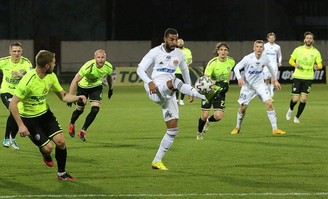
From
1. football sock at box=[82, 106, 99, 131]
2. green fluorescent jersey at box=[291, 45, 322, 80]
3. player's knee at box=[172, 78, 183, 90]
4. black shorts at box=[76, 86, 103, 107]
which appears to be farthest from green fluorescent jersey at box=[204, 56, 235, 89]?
player's knee at box=[172, 78, 183, 90]

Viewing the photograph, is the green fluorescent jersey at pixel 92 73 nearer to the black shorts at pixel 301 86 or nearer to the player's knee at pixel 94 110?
the player's knee at pixel 94 110

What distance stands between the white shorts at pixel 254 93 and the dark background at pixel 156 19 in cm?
3307

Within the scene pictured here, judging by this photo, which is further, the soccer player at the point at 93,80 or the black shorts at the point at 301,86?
the black shorts at the point at 301,86

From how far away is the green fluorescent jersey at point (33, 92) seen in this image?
315 inches

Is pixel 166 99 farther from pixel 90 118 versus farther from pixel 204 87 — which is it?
pixel 90 118

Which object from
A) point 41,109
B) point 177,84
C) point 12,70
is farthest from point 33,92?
point 12,70

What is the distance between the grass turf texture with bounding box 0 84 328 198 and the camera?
7.64 m

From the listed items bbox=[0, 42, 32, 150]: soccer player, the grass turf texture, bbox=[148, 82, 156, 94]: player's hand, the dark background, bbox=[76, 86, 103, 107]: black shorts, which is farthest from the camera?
the dark background

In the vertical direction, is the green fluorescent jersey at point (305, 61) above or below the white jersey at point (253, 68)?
below

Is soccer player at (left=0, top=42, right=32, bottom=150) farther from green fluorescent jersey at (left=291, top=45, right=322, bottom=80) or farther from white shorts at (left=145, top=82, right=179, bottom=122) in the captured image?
green fluorescent jersey at (left=291, top=45, right=322, bottom=80)

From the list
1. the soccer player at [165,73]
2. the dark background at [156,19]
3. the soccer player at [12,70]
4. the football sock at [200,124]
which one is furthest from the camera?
the dark background at [156,19]

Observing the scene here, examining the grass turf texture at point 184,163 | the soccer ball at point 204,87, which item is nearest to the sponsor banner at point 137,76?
the grass turf texture at point 184,163

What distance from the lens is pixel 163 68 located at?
9133 millimetres

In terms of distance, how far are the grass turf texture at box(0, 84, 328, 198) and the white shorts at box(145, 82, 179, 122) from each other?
777mm
